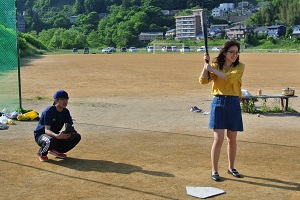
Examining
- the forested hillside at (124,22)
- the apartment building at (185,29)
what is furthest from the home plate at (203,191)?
the apartment building at (185,29)

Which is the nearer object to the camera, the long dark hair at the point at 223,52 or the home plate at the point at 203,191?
the home plate at the point at 203,191

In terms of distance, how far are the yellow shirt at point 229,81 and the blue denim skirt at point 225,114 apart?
9 centimetres

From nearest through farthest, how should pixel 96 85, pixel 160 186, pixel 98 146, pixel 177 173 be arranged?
pixel 160 186 → pixel 177 173 → pixel 98 146 → pixel 96 85

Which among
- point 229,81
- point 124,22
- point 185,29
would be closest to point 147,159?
point 229,81

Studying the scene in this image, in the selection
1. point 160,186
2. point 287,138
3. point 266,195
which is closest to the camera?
point 266,195

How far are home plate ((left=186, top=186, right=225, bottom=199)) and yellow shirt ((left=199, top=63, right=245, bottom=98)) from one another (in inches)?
50.8

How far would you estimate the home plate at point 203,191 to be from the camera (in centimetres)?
534

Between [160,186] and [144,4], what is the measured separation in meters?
187

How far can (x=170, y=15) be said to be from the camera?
178 m

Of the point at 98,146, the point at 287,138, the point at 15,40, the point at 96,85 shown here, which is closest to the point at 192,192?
the point at 98,146

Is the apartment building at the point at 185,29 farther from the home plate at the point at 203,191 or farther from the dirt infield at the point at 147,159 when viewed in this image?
the home plate at the point at 203,191

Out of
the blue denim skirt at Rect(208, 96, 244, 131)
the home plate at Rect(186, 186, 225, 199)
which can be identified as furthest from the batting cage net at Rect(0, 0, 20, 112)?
the home plate at Rect(186, 186, 225, 199)

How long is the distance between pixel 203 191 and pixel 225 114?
111cm

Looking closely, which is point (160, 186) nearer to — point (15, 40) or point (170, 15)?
point (15, 40)
